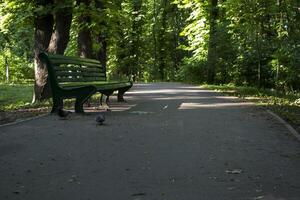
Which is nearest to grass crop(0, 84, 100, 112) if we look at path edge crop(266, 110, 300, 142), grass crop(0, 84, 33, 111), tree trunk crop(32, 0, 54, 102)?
grass crop(0, 84, 33, 111)

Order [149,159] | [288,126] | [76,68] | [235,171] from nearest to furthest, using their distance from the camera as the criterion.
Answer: [235,171] < [149,159] < [288,126] < [76,68]

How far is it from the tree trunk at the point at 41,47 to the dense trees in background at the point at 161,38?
0.03m

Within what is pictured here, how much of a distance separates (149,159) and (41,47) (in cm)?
946

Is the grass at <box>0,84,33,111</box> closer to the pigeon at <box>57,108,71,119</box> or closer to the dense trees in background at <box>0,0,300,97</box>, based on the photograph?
the dense trees in background at <box>0,0,300,97</box>

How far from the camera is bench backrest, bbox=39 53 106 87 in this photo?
374 inches

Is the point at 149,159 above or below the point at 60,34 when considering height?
below

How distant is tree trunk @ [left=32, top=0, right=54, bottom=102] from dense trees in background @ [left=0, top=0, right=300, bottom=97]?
3 cm

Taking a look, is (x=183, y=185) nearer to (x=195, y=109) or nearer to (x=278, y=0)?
(x=195, y=109)

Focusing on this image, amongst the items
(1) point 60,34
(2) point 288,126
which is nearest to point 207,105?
(2) point 288,126

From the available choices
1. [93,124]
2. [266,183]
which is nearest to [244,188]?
[266,183]

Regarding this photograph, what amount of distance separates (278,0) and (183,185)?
15582mm

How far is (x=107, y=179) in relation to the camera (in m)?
4.98

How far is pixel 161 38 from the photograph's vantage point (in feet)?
166

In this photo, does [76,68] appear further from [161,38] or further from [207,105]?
[161,38]
